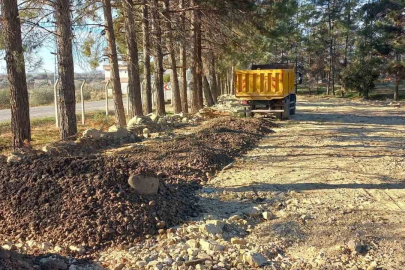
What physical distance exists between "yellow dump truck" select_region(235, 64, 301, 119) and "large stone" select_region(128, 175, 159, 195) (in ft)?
41.6

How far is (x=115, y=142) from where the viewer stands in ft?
36.1

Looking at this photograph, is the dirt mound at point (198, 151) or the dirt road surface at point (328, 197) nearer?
the dirt road surface at point (328, 197)

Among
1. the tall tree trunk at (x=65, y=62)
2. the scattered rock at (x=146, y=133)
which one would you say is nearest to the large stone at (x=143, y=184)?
the tall tree trunk at (x=65, y=62)

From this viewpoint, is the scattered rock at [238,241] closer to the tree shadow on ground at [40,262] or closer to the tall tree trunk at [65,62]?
the tree shadow on ground at [40,262]

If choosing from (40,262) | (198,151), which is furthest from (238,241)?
(198,151)

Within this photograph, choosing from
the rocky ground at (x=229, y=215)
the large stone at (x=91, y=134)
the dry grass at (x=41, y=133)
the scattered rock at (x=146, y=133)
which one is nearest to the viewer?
the rocky ground at (x=229, y=215)

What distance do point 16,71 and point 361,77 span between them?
1315 inches

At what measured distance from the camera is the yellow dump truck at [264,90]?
17562 mm

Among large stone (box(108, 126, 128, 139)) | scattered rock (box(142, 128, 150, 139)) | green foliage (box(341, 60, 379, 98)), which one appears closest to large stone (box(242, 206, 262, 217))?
large stone (box(108, 126, 128, 139))

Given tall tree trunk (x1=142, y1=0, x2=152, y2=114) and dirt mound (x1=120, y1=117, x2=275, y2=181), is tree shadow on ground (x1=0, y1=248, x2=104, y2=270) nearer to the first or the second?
dirt mound (x1=120, y1=117, x2=275, y2=181)

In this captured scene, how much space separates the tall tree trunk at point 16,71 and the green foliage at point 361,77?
3300cm

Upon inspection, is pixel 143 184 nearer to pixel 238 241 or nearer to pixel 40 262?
pixel 238 241

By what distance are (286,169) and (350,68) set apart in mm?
32939

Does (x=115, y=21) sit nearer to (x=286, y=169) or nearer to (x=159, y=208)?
(x=286, y=169)
